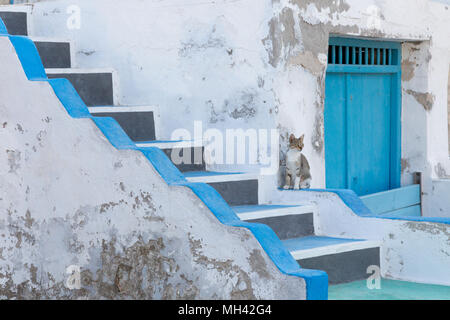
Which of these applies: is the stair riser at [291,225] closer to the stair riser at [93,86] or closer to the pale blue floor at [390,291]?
the pale blue floor at [390,291]

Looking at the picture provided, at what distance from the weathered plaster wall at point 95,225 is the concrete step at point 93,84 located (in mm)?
1128

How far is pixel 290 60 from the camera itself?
6398 millimetres

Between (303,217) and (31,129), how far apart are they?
7.30ft

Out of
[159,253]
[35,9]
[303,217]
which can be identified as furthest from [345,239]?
[35,9]

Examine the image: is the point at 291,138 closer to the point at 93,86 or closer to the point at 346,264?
the point at 346,264

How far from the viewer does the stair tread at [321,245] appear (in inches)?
219

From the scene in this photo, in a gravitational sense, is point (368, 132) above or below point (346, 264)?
above

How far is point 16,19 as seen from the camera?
731cm

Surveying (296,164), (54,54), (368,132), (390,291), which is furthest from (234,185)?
(368,132)

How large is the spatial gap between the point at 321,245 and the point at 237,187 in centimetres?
84

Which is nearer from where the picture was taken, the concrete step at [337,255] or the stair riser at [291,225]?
the concrete step at [337,255]

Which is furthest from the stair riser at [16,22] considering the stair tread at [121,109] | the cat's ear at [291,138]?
the cat's ear at [291,138]

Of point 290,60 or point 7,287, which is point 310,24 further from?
point 7,287
